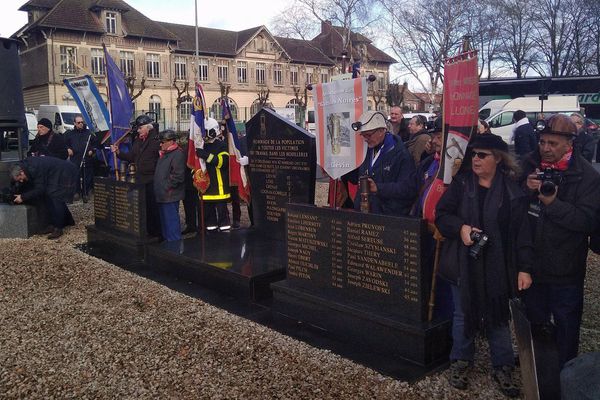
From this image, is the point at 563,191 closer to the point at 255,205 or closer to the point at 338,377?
the point at 338,377

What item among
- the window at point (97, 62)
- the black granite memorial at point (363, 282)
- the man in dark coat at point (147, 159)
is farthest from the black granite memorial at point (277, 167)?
the window at point (97, 62)

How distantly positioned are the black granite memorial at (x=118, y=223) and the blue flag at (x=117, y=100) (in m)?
0.87

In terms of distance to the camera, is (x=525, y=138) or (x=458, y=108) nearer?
(x=458, y=108)

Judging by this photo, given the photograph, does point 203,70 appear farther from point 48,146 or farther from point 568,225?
point 568,225

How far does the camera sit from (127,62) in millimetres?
45812

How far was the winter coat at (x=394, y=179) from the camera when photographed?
4.89 m

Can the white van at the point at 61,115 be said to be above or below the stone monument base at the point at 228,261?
above

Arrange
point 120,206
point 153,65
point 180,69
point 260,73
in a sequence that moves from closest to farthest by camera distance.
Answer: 1. point 120,206
2. point 153,65
3. point 180,69
4. point 260,73

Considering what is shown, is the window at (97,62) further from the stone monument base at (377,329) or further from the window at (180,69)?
the stone monument base at (377,329)

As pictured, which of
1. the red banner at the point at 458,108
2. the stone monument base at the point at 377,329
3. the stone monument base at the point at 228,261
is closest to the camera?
the red banner at the point at 458,108

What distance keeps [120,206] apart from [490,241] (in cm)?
591

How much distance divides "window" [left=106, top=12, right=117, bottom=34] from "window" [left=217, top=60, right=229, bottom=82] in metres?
9.25

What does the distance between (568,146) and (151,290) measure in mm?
4451

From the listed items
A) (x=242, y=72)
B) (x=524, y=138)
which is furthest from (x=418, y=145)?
(x=242, y=72)
